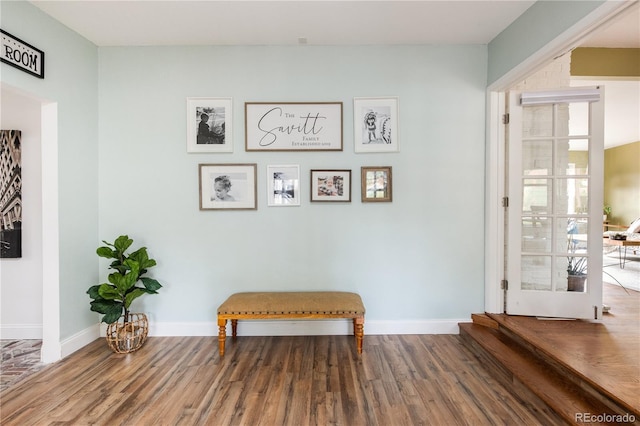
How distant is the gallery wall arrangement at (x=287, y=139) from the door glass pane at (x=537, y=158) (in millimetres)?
1262

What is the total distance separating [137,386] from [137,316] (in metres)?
0.92

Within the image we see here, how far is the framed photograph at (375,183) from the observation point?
294 centimetres

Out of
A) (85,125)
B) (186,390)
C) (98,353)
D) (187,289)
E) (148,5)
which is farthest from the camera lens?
(187,289)

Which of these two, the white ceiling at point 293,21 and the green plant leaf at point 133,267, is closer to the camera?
the white ceiling at point 293,21

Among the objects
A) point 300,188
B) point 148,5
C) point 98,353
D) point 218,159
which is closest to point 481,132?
point 300,188

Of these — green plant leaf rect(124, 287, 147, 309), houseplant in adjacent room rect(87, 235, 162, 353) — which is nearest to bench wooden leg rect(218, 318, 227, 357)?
houseplant in adjacent room rect(87, 235, 162, 353)

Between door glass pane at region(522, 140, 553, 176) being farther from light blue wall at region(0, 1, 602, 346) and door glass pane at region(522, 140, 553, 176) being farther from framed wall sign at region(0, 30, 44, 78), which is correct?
framed wall sign at region(0, 30, 44, 78)

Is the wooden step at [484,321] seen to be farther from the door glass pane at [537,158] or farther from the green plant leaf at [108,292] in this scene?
the green plant leaf at [108,292]

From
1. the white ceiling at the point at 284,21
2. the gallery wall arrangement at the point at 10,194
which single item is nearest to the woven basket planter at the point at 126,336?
the gallery wall arrangement at the point at 10,194

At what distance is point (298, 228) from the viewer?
2.96 m

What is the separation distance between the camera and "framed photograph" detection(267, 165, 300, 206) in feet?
9.66

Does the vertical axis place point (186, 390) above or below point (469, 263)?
below

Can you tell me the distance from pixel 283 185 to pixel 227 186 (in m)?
0.57

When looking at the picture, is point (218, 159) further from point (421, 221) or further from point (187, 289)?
point (421, 221)
